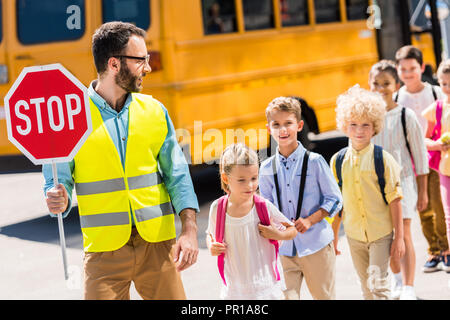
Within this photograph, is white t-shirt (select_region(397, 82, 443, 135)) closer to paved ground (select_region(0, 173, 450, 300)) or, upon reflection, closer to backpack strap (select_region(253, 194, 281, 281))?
paved ground (select_region(0, 173, 450, 300))

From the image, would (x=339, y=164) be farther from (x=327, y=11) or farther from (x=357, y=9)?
(x=357, y=9)

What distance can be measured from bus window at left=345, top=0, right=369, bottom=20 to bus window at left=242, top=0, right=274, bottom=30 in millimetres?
1357

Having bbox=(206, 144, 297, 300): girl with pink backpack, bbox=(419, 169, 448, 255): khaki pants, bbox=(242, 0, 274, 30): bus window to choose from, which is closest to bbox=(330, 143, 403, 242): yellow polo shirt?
bbox=(206, 144, 297, 300): girl with pink backpack

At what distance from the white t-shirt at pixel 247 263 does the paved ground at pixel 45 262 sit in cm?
147

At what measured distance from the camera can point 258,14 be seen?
6758mm

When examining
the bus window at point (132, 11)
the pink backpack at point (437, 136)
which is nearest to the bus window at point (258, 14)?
the bus window at point (132, 11)

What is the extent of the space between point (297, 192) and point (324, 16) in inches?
190

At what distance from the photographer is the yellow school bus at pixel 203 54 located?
19.7ft

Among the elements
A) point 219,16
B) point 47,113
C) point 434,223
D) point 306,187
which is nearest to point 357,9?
point 219,16

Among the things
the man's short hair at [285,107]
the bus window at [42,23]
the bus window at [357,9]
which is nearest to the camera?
the man's short hair at [285,107]

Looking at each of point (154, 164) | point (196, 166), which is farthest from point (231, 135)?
point (154, 164)

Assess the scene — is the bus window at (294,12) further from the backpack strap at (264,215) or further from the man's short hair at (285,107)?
the backpack strap at (264,215)
